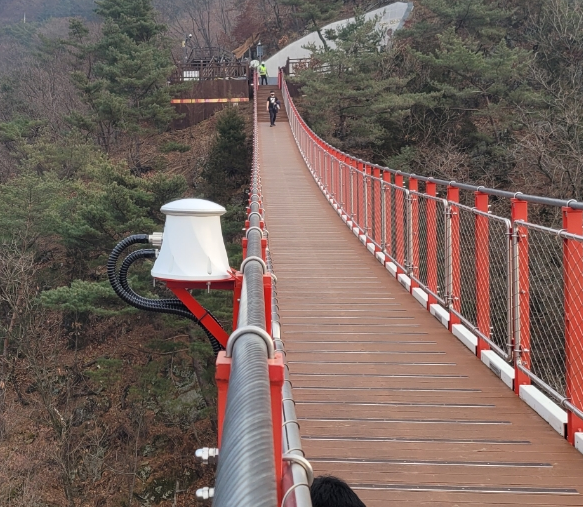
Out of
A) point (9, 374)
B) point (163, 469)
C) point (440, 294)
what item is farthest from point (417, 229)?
point (9, 374)

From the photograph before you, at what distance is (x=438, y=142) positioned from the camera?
27.4 meters

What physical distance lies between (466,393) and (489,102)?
72.2ft

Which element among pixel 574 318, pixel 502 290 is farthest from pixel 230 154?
pixel 574 318

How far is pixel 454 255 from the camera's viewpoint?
6191 mm

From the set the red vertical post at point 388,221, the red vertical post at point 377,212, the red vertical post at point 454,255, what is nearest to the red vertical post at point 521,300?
the red vertical post at point 454,255

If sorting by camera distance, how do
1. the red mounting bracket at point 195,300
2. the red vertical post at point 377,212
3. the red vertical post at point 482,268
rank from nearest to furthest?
the red vertical post at point 482,268, the red mounting bracket at point 195,300, the red vertical post at point 377,212

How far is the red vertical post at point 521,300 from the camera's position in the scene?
4.57 metres

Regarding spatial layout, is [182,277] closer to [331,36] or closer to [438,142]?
[438,142]

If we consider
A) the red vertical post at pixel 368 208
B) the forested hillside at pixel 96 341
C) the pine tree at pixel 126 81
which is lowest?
the forested hillside at pixel 96 341

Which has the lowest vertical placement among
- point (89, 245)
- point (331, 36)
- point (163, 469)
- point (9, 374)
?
point (163, 469)

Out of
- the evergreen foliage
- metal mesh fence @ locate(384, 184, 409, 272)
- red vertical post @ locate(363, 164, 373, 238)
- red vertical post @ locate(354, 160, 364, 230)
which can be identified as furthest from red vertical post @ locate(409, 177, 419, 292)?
the evergreen foliage

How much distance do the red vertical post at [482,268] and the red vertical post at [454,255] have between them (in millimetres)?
546

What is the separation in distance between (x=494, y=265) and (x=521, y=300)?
280 cm

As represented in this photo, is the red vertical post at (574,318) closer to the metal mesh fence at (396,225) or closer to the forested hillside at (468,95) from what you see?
the metal mesh fence at (396,225)
